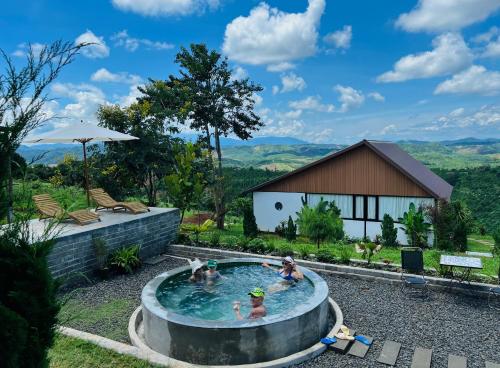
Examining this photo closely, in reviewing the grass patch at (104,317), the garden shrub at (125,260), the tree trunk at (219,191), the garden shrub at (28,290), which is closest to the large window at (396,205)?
the tree trunk at (219,191)

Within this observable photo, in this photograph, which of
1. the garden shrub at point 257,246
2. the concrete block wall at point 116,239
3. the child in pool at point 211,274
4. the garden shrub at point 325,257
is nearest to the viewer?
the child in pool at point 211,274

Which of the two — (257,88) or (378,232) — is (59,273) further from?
(257,88)

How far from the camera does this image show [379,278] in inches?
403

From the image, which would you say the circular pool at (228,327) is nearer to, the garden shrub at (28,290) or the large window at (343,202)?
the garden shrub at (28,290)

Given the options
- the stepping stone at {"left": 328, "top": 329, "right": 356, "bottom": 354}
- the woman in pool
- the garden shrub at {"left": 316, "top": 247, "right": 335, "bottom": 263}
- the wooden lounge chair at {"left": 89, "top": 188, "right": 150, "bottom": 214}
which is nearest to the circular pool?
the woman in pool

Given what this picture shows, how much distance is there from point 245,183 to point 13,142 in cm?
5378

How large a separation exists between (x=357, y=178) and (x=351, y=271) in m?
12.3

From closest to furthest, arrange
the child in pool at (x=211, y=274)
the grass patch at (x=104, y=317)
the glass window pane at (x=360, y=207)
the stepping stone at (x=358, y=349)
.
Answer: the stepping stone at (x=358, y=349) < the grass patch at (x=104, y=317) < the child in pool at (x=211, y=274) < the glass window pane at (x=360, y=207)

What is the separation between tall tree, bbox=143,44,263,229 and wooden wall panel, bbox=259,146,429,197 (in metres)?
5.88

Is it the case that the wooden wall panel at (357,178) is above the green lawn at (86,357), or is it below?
above

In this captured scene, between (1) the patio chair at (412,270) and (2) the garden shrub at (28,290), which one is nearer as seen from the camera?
(2) the garden shrub at (28,290)

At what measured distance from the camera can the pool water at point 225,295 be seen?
8.38 m

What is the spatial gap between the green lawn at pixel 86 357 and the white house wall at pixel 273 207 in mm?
18829

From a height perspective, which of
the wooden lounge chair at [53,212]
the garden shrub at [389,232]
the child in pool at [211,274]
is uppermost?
the wooden lounge chair at [53,212]
